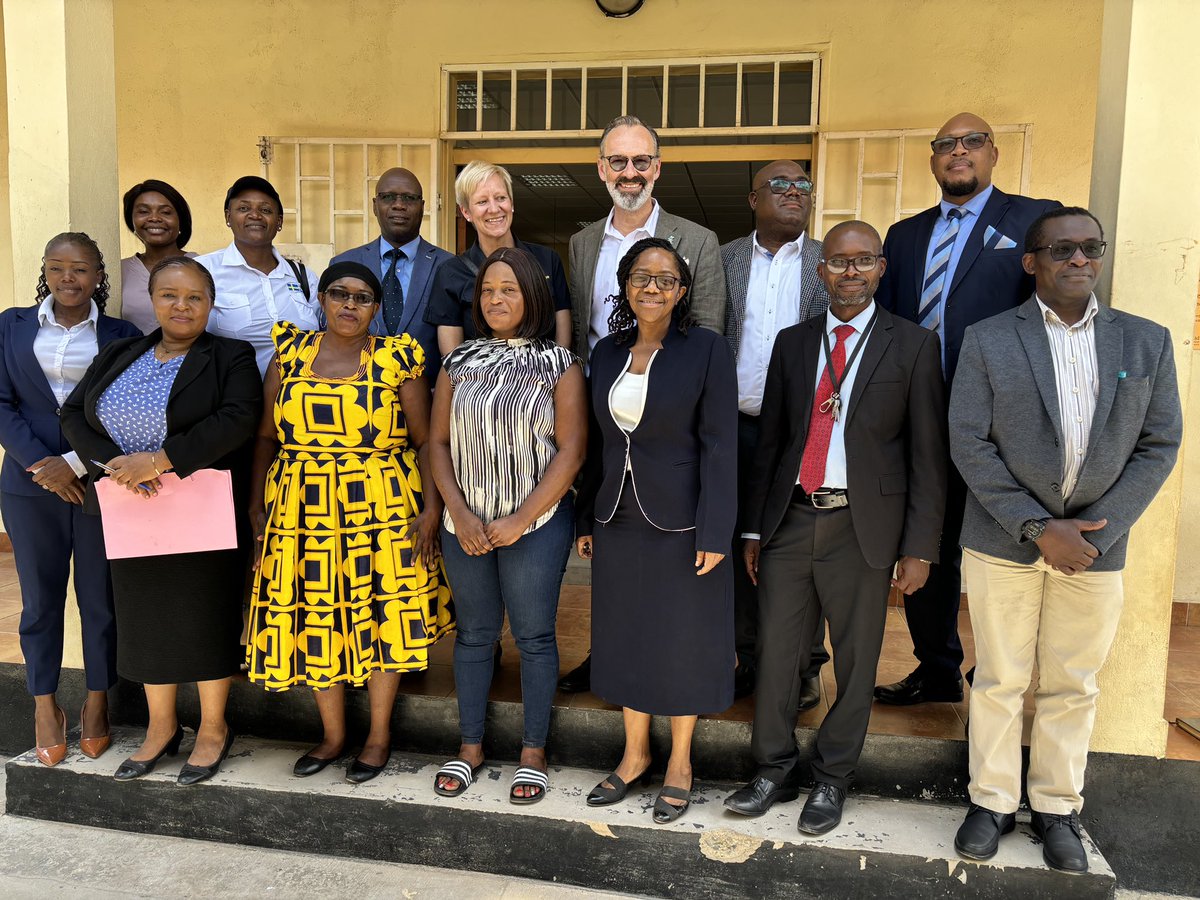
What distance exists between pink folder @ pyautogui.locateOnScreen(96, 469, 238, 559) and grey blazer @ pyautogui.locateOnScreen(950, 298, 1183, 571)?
2.32 m

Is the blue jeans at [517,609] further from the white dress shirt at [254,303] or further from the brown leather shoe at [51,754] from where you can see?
the brown leather shoe at [51,754]

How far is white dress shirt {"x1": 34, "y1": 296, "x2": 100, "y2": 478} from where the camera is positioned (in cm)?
286

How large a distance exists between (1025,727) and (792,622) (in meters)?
0.92

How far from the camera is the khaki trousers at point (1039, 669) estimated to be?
230cm

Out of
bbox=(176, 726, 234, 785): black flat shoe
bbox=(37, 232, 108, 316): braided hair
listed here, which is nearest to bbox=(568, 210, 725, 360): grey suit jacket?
bbox=(37, 232, 108, 316): braided hair

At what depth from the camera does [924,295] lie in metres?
2.71

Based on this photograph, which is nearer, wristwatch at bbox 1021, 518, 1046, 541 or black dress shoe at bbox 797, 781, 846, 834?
wristwatch at bbox 1021, 518, 1046, 541

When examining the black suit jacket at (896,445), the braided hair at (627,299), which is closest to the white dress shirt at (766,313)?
the braided hair at (627,299)

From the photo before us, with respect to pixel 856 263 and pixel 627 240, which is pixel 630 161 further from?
pixel 856 263

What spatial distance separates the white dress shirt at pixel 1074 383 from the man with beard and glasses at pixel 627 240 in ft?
3.31

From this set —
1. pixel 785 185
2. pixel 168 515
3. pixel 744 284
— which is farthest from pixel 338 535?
pixel 785 185

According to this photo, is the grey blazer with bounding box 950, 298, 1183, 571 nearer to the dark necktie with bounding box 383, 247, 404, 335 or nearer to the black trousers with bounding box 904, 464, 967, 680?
the black trousers with bounding box 904, 464, 967, 680

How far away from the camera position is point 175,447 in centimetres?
257

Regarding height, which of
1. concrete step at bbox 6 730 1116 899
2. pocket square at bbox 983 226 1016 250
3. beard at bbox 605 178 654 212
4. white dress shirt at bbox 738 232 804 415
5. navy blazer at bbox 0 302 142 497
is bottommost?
concrete step at bbox 6 730 1116 899
